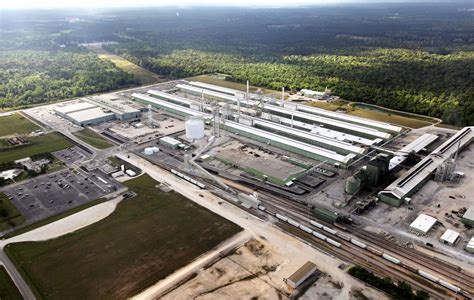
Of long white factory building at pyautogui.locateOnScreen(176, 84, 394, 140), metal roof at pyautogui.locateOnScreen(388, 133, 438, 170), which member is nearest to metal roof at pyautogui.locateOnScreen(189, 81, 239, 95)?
long white factory building at pyautogui.locateOnScreen(176, 84, 394, 140)

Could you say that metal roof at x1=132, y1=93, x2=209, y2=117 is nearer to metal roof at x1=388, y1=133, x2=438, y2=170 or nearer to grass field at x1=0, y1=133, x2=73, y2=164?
grass field at x1=0, y1=133, x2=73, y2=164

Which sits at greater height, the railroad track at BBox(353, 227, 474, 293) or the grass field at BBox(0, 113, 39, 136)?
the railroad track at BBox(353, 227, 474, 293)

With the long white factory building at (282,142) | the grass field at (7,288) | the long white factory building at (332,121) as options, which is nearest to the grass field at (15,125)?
the long white factory building at (282,142)

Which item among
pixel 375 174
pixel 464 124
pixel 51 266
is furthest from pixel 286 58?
pixel 51 266

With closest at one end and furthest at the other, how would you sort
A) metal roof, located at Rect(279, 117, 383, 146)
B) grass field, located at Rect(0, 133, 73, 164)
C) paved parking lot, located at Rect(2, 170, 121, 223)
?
1. paved parking lot, located at Rect(2, 170, 121, 223)
2. grass field, located at Rect(0, 133, 73, 164)
3. metal roof, located at Rect(279, 117, 383, 146)

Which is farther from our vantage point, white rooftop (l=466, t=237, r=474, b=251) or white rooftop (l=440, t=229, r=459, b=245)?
white rooftop (l=440, t=229, r=459, b=245)
